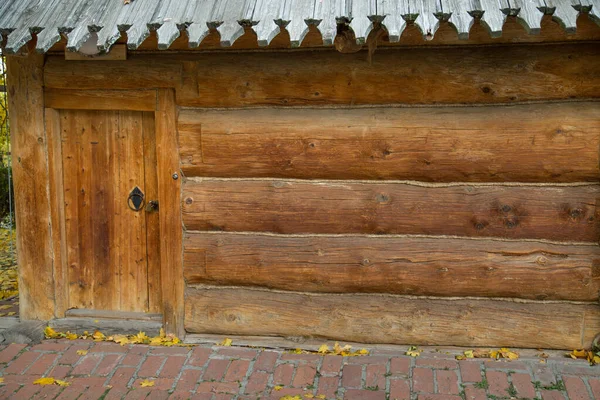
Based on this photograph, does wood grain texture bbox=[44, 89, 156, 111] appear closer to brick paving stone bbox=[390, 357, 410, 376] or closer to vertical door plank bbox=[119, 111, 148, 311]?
vertical door plank bbox=[119, 111, 148, 311]

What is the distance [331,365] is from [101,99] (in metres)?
2.71

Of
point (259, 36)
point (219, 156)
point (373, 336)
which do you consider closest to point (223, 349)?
point (373, 336)

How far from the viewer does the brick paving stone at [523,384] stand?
419 cm

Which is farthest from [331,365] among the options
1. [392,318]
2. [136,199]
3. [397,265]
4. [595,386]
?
[136,199]

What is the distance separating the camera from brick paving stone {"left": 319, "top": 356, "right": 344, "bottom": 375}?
4.55 metres

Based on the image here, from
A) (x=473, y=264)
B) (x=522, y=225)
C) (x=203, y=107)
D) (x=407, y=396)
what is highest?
(x=203, y=107)

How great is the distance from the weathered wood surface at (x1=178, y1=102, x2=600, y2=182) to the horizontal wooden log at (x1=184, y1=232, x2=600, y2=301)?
50 cm

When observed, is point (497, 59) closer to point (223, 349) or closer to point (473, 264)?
point (473, 264)

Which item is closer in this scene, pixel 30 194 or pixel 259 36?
pixel 259 36

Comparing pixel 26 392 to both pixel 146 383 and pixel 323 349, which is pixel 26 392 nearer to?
pixel 146 383

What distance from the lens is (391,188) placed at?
471cm

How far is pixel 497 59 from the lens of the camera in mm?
4438

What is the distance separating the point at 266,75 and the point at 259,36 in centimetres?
81

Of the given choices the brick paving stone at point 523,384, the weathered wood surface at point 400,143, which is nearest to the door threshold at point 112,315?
the weathered wood surface at point 400,143
